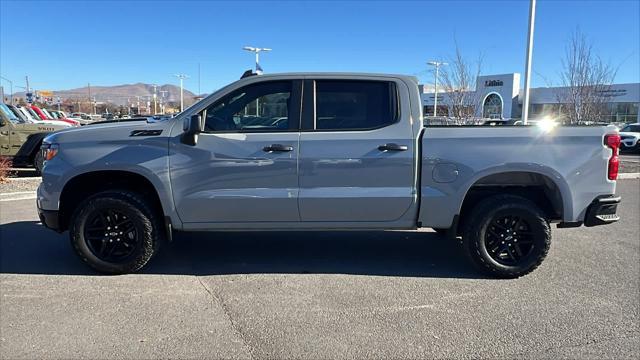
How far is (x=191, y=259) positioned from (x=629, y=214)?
275 inches

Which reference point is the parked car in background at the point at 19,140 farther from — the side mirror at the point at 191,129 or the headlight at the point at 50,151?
the side mirror at the point at 191,129

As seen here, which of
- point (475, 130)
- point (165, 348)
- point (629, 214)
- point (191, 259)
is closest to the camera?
point (165, 348)

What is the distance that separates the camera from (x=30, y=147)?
1222cm

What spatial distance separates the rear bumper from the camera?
4.73 meters

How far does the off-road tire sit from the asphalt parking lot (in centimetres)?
14

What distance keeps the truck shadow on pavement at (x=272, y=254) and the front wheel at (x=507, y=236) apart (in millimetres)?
300

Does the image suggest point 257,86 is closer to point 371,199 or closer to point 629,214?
point 371,199

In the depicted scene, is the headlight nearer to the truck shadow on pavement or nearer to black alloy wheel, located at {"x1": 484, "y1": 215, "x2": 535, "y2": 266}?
the truck shadow on pavement

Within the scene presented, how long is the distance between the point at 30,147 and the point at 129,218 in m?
9.37

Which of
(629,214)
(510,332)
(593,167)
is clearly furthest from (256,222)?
(629,214)

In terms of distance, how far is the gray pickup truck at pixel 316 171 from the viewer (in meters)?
4.58

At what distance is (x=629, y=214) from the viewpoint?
26.1 feet

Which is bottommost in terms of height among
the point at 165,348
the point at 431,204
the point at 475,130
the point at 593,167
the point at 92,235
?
the point at 165,348

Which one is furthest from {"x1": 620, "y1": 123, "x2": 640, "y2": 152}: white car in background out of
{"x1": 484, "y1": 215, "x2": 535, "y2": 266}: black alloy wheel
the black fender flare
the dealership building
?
the black fender flare
